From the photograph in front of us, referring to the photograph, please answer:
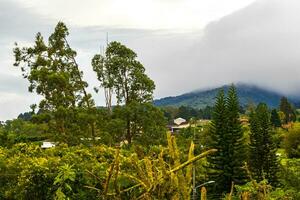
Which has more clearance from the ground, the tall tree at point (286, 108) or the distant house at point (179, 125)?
the tall tree at point (286, 108)

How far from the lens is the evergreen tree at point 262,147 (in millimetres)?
35750

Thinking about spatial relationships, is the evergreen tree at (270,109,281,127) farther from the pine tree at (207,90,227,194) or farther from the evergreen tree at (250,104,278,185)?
the pine tree at (207,90,227,194)

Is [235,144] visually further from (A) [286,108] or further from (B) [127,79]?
(A) [286,108]

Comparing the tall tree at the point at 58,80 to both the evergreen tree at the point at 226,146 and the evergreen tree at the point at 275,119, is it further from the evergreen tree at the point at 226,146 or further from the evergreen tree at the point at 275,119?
the evergreen tree at the point at 275,119

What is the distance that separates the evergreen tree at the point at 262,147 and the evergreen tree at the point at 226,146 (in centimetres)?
180

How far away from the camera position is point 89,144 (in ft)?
88.9

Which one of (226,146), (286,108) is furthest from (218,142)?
(286,108)

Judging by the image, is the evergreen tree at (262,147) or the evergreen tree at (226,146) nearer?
the evergreen tree at (226,146)

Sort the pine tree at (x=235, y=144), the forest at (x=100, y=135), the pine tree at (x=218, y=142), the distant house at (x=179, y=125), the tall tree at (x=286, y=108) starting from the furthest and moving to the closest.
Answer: the distant house at (x=179, y=125)
the tall tree at (x=286, y=108)
the pine tree at (x=235, y=144)
the pine tree at (x=218, y=142)
the forest at (x=100, y=135)

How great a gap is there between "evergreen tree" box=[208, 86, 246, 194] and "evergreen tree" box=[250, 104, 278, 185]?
5.91 feet

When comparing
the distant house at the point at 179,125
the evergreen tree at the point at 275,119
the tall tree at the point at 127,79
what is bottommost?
the distant house at the point at 179,125

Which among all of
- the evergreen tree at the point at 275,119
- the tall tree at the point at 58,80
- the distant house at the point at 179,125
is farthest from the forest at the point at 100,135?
the distant house at the point at 179,125

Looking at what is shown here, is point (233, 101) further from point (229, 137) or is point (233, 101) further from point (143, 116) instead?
point (143, 116)

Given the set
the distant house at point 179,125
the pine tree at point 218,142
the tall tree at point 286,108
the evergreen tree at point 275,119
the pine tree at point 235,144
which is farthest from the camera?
the distant house at point 179,125
